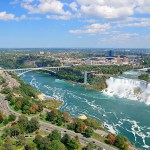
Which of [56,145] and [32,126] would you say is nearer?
[56,145]

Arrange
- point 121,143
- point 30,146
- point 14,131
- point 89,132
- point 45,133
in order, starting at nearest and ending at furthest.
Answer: point 30,146 < point 121,143 < point 14,131 < point 89,132 < point 45,133

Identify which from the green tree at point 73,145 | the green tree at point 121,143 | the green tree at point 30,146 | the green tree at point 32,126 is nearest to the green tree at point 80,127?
the green tree at point 73,145

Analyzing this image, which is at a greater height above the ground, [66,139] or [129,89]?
[66,139]

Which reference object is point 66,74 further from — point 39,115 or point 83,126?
point 83,126

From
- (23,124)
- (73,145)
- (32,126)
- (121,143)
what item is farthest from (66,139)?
(23,124)

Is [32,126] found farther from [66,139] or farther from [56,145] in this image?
[56,145]

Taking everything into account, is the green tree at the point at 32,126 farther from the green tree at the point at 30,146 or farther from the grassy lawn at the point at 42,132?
the green tree at the point at 30,146
